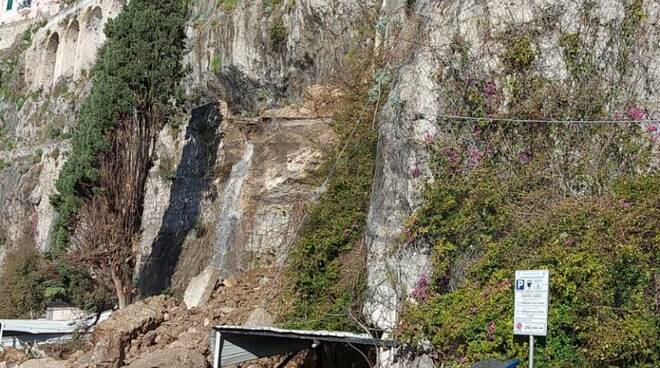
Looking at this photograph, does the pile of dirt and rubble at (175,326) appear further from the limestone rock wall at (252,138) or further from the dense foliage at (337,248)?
the limestone rock wall at (252,138)

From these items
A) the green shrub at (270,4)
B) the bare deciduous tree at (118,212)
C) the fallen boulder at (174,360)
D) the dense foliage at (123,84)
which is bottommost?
the fallen boulder at (174,360)

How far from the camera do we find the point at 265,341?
11.8 metres

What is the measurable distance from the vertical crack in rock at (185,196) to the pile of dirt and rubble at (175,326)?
15.1 feet

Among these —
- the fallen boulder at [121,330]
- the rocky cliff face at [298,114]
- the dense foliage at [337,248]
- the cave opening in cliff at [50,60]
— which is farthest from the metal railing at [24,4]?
the dense foliage at [337,248]

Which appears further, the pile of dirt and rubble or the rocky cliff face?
the pile of dirt and rubble

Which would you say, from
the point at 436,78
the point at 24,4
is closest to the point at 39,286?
the point at 436,78

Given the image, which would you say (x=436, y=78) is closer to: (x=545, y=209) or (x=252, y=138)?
(x=545, y=209)

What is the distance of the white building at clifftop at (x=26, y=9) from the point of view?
46800mm

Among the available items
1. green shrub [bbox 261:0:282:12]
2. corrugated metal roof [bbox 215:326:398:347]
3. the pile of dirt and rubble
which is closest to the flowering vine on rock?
corrugated metal roof [bbox 215:326:398:347]

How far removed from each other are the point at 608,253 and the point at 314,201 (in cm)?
739

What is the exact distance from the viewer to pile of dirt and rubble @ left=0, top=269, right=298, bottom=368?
13258mm

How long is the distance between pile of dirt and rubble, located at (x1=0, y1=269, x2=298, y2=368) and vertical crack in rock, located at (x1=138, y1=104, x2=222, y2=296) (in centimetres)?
461

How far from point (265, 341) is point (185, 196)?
997cm

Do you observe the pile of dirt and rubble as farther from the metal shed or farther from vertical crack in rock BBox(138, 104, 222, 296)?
vertical crack in rock BBox(138, 104, 222, 296)
